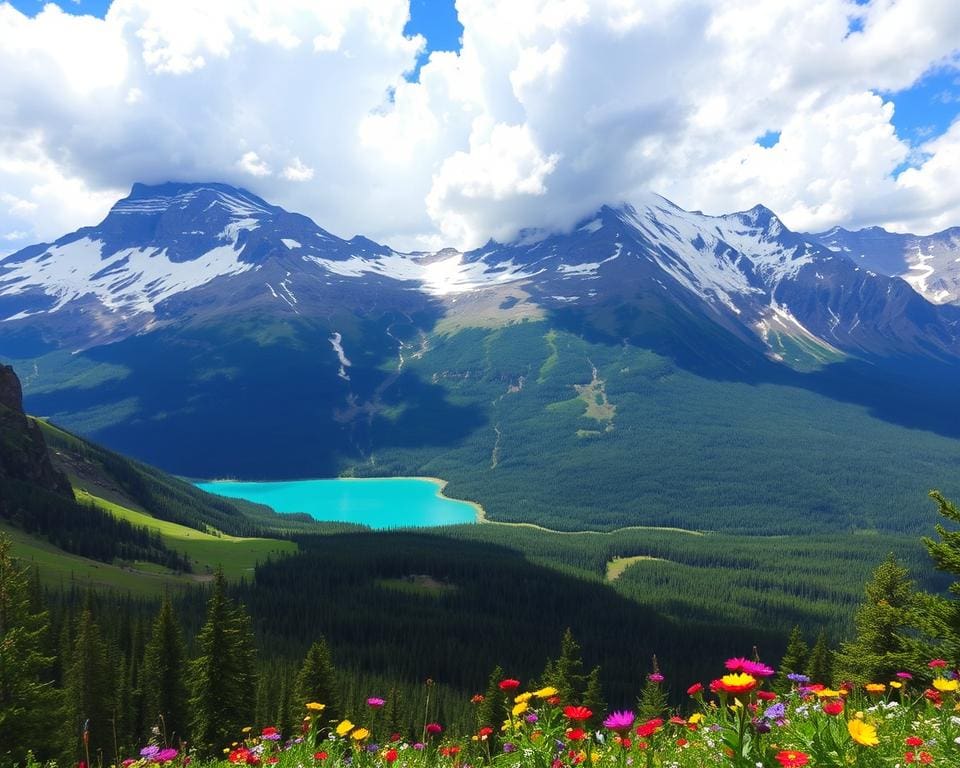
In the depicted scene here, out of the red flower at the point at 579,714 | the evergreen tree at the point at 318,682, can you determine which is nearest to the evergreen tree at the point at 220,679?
the evergreen tree at the point at 318,682

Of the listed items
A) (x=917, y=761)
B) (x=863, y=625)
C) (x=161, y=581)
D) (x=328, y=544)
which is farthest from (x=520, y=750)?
(x=328, y=544)

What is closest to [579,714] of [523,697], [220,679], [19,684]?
[523,697]

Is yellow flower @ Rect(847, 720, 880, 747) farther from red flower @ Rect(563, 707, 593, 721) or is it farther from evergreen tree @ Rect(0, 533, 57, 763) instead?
evergreen tree @ Rect(0, 533, 57, 763)

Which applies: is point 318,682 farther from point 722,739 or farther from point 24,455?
point 24,455

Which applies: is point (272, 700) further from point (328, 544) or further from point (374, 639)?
point (328, 544)

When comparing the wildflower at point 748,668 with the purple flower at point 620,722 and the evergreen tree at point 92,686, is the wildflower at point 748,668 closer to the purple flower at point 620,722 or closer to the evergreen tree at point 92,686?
the purple flower at point 620,722
